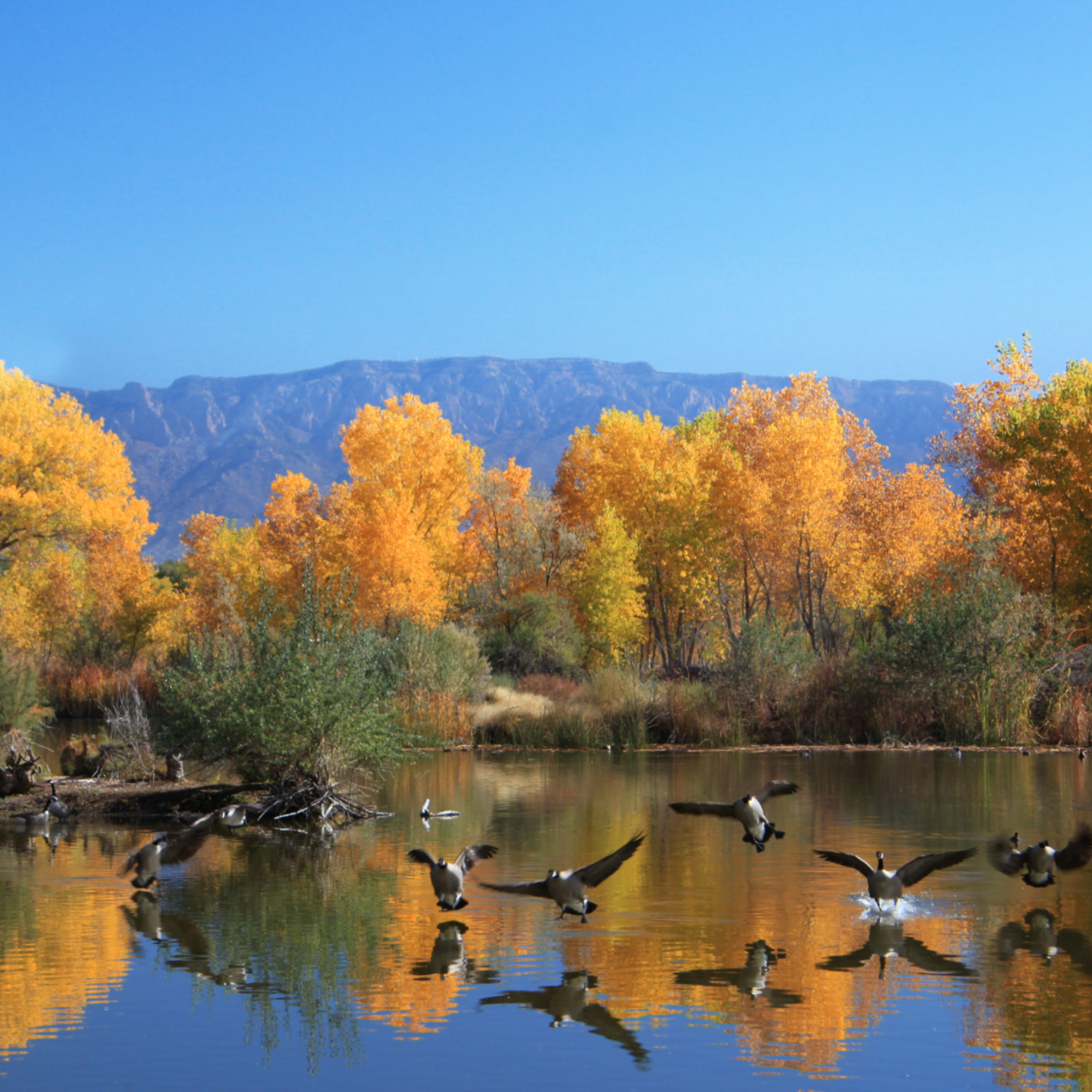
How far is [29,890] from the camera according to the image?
13.2 m

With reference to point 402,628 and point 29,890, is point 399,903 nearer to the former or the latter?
point 29,890

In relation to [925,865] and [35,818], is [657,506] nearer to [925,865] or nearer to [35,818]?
[35,818]

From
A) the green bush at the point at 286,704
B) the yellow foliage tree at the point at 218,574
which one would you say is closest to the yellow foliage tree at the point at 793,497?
the yellow foliage tree at the point at 218,574

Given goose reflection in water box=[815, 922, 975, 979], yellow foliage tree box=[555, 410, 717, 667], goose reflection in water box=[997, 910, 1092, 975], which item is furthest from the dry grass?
goose reflection in water box=[997, 910, 1092, 975]

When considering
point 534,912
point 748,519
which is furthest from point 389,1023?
point 748,519

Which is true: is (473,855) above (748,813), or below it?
below

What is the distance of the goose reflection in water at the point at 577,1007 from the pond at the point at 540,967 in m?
0.03

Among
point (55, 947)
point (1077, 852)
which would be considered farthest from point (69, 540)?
point (1077, 852)

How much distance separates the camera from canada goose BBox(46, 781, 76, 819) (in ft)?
59.4

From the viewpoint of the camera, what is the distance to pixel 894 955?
10234mm

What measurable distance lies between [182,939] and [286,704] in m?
6.30

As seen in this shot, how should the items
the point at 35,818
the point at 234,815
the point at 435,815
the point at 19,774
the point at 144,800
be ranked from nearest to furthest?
the point at 234,815, the point at 35,818, the point at 144,800, the point at 435,815, the point at 19,774

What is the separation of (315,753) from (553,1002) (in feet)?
30.7

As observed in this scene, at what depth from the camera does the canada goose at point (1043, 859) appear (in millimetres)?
12523
